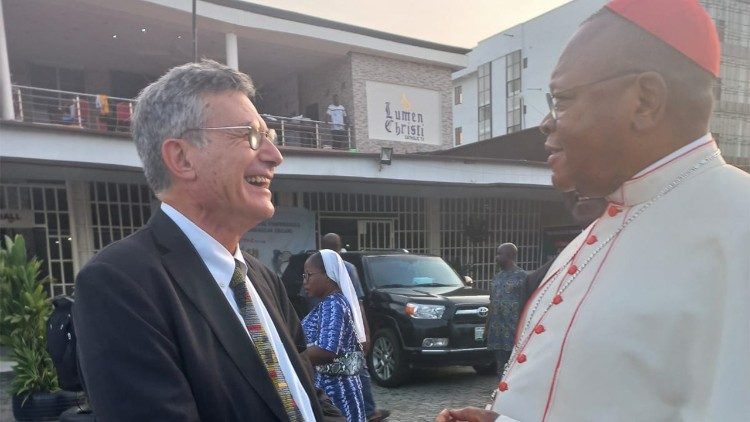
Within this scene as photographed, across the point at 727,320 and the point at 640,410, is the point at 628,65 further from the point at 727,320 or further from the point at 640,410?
the point at 640,410

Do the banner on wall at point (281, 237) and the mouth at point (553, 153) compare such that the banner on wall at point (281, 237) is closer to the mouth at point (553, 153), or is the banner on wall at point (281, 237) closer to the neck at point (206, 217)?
the neck at point (206, 217)

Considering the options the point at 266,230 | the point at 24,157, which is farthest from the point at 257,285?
the point at 266,230

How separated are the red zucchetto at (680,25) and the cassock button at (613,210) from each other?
0.36m

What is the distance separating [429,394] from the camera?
6516 mm

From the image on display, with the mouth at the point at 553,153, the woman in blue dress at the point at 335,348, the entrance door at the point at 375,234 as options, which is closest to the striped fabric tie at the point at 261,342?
the mouth at the point at 553,153

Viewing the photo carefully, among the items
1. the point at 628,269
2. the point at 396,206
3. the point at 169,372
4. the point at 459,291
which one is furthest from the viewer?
the point at 396,206

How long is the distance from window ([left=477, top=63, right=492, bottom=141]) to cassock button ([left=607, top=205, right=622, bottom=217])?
34143 millimetres

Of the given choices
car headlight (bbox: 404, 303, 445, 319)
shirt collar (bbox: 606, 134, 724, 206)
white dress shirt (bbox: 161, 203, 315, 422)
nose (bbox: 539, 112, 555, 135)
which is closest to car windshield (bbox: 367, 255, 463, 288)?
car headlight (bbox: 404, 303, 445, 319)

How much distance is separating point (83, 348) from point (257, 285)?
620 mm

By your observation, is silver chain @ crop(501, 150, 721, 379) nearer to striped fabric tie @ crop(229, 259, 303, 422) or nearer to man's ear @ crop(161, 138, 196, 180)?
striped fabric tie @ crop(229, 259, 303, 422)

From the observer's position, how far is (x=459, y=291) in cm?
743

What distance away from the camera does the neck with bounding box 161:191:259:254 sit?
61.9 inches

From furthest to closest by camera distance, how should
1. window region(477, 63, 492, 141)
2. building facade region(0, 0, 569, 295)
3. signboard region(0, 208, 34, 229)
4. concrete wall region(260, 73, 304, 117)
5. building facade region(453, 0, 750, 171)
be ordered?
1. window region(477, 63, 492, 141)
2. building facade region(453, 0, 750, 171)
3. concrete wall region(260, 73, 304, 117)
4. building facade region(0, 0, 569, 295)
5. signboard region(0, 208, 34, 229)

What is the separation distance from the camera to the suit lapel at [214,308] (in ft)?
4.65
